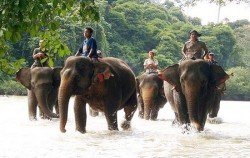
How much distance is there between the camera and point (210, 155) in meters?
7.08

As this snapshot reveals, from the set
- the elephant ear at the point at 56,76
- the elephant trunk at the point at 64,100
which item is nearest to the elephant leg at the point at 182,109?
the elephant trunk at the point at 64,100

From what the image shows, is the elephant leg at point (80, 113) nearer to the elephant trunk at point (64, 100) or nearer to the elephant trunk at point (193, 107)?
the elephant trunk at point (64, 100)

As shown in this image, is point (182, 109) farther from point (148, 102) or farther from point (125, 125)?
point (148, 102)

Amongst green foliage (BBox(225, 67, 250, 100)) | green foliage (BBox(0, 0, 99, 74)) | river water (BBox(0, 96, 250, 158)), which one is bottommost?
green foliage (BBox(225, 67, 250, 100))

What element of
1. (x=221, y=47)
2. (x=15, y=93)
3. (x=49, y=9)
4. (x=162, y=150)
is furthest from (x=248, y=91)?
(x=49, y=9)

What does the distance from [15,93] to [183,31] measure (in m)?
24.9

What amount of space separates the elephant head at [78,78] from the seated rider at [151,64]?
4.39 m

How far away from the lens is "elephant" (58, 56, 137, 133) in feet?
27.7

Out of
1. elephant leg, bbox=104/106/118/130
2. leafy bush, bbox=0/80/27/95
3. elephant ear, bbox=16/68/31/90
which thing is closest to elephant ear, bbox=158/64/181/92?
elephant leg, bbox=104/106/118/130

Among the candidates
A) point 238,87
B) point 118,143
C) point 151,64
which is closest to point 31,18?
point 118,143

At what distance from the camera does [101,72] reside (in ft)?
28.6

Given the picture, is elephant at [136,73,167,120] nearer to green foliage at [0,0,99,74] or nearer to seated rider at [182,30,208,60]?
seated rider at [182,30,208,60]

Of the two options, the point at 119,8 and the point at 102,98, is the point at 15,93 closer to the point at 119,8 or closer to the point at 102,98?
the point at 119,8

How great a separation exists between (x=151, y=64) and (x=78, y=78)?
194 inches
